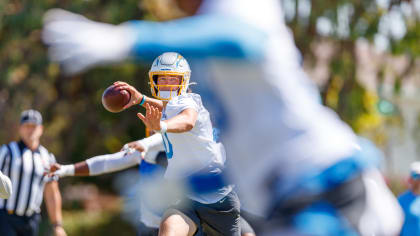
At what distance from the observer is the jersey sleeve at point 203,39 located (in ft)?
7.43

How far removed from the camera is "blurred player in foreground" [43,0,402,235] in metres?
2.31

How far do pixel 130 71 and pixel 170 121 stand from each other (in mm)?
11252

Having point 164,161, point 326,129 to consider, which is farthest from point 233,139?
point 164,161

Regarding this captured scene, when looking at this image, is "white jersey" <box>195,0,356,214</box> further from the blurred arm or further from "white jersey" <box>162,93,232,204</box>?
"white jersey" <box>162,93,232,204</box>

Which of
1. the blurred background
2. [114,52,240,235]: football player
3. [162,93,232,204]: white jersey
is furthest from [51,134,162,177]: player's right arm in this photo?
the blurred background

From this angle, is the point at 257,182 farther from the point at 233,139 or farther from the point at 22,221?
the point at 22,221

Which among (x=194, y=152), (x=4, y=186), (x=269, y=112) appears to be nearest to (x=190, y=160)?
(x=194, y=152)

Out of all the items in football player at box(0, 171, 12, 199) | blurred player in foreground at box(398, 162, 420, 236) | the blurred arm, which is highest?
the blurred arm

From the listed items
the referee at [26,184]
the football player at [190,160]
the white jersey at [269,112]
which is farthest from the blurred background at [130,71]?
the white jersey at [269,112]

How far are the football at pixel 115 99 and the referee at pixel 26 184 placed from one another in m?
3.29

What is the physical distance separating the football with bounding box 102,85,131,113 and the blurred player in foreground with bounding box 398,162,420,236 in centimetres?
444

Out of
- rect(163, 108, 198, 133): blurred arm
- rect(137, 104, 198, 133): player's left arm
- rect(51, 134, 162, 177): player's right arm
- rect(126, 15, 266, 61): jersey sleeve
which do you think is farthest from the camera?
rect(51, 134, 162, 177): player's right arm

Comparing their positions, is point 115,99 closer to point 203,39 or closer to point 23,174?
point 203,39

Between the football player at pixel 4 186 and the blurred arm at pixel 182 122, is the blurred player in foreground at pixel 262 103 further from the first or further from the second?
the football player at pixel 4 186
